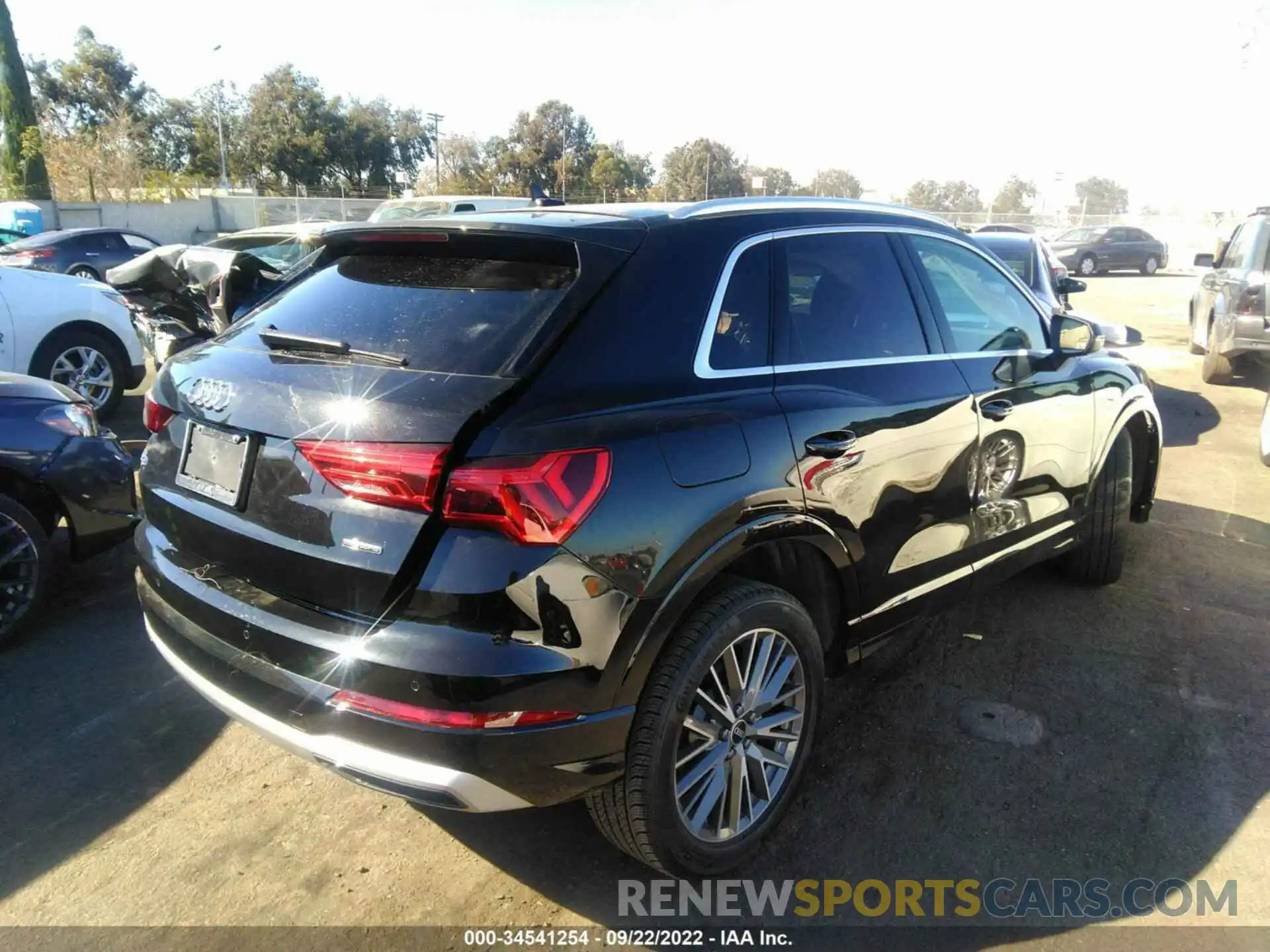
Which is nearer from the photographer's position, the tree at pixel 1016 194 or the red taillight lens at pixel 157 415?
the red taillight lens at pixel 157 415

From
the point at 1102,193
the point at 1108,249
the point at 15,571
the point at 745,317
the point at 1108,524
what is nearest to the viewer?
the point at 745,317

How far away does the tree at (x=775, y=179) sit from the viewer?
59.7m

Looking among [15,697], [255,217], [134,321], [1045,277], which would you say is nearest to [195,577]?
[15,697]

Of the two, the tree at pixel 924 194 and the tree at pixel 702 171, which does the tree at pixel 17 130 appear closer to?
the tree at pixel 702 171

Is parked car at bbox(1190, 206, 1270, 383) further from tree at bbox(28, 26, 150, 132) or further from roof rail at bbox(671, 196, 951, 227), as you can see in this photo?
tree at bbox(28, 26, 150, 132)

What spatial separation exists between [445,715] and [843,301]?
1.94 meters

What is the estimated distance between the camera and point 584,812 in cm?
292

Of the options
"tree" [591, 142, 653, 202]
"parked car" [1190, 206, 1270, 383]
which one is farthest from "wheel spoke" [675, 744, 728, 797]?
"tree" [591, 142, 653, 202]

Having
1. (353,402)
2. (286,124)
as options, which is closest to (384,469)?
(353,402)

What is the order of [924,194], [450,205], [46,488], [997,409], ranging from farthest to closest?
[924,194] < [450,205] < [46,488] < [997,409]

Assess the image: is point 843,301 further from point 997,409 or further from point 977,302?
point 977,302

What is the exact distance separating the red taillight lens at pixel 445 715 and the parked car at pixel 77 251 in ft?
48.5

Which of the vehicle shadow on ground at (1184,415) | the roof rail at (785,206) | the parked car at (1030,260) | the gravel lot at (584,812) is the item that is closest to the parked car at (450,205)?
the parked car at (1030,260)

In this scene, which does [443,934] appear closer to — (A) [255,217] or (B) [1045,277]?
(B) [1045,277]
